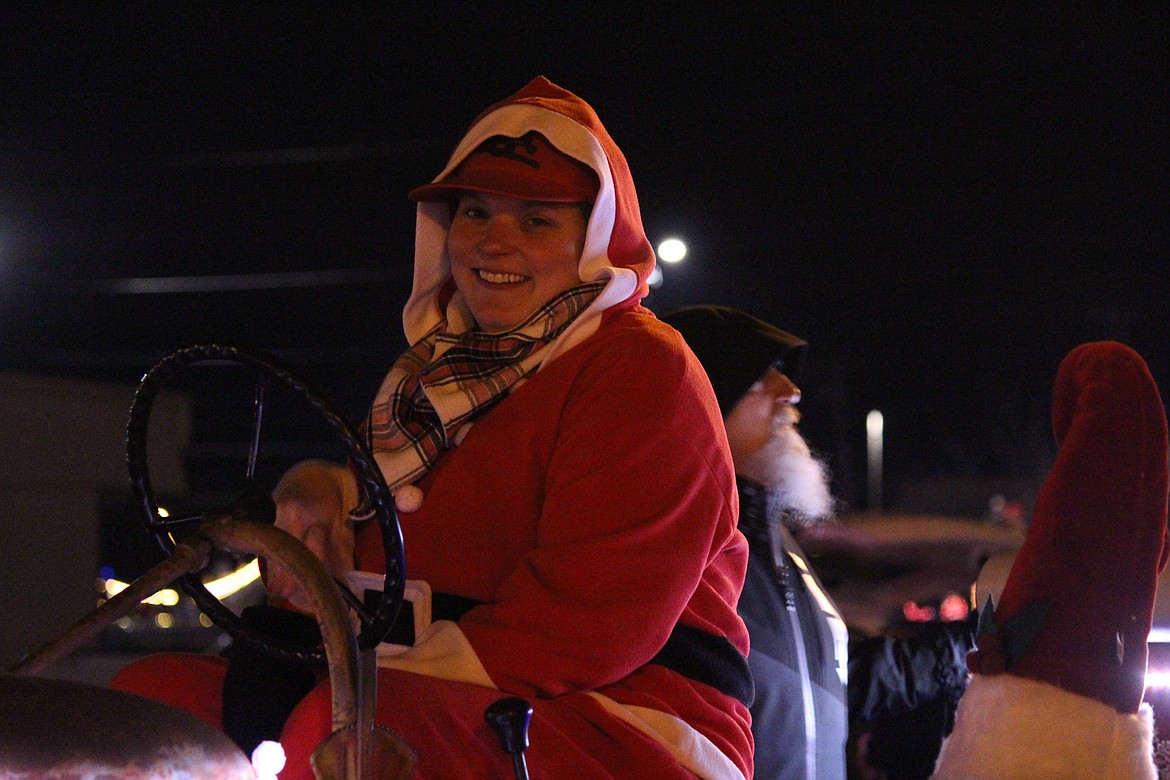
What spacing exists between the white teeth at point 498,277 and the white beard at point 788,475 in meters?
1.42

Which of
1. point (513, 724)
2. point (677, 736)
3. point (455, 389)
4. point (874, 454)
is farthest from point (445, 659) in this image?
point (874, 454)

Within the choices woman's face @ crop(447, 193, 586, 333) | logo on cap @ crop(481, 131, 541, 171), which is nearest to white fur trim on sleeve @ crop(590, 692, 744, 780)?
woman's face @ crop(447, 193, 586, 333)

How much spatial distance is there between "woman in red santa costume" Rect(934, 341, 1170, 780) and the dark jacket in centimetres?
36

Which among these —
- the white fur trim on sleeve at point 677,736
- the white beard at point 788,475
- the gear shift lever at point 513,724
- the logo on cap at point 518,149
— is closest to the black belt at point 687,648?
the white fur trim on sleeve at point 677,736

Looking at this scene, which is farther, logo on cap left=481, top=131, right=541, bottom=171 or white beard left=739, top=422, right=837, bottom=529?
white beard left=739, top=422, right=837, bottom=529

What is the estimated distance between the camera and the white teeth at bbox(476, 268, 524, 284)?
256 cm

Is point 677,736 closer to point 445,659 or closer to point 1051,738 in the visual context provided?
point 445,659

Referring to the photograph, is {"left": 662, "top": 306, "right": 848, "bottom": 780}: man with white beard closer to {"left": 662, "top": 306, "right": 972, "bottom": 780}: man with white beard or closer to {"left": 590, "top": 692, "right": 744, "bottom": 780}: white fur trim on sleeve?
{"left": 662, "top": 306, "right": 972, "bottom": 780}: man with white beard

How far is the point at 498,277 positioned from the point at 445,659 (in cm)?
87

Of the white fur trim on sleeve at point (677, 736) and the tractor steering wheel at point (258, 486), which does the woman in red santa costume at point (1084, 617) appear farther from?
the tractor steering wheel at point (258, 486)

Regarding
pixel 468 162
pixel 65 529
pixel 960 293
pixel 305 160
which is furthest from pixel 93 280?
pixel 468 162

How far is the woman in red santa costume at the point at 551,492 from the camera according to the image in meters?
1.96

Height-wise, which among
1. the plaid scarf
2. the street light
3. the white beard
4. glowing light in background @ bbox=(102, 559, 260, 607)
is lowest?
the street light

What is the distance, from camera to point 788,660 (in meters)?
3.47
